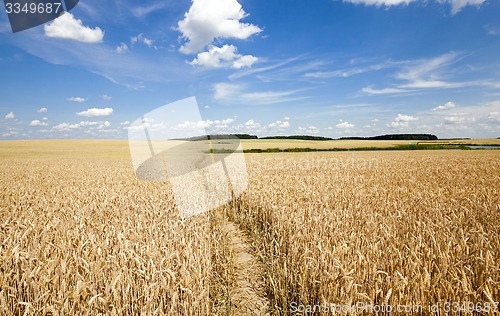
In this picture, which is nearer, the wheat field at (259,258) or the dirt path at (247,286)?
the wheat field at (259,258)

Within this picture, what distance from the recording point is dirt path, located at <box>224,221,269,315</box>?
3.95 m

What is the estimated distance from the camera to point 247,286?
182 inches

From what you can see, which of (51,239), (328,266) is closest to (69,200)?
(51,239)

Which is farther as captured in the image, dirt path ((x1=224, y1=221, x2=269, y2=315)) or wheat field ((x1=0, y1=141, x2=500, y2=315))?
dirt path ((x1=224, y1=221, x2=269, y2=315))

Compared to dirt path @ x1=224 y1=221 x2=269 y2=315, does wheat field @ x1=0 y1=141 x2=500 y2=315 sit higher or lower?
higher

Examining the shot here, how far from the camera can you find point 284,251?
16.0 feet

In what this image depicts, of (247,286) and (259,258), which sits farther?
(259,258)

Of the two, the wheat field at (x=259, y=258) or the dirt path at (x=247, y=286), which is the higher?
the wheat field at (x=259, y=258)

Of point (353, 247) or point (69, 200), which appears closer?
point (353, 247)

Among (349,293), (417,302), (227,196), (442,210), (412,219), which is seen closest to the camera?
(417,302)

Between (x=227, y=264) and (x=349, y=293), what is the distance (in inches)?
94.4

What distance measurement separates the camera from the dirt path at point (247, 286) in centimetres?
395

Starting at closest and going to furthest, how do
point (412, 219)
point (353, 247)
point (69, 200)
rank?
point (353, 247), point (412, 219), point (69, 200)

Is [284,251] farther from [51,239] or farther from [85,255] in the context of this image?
[51,239]
